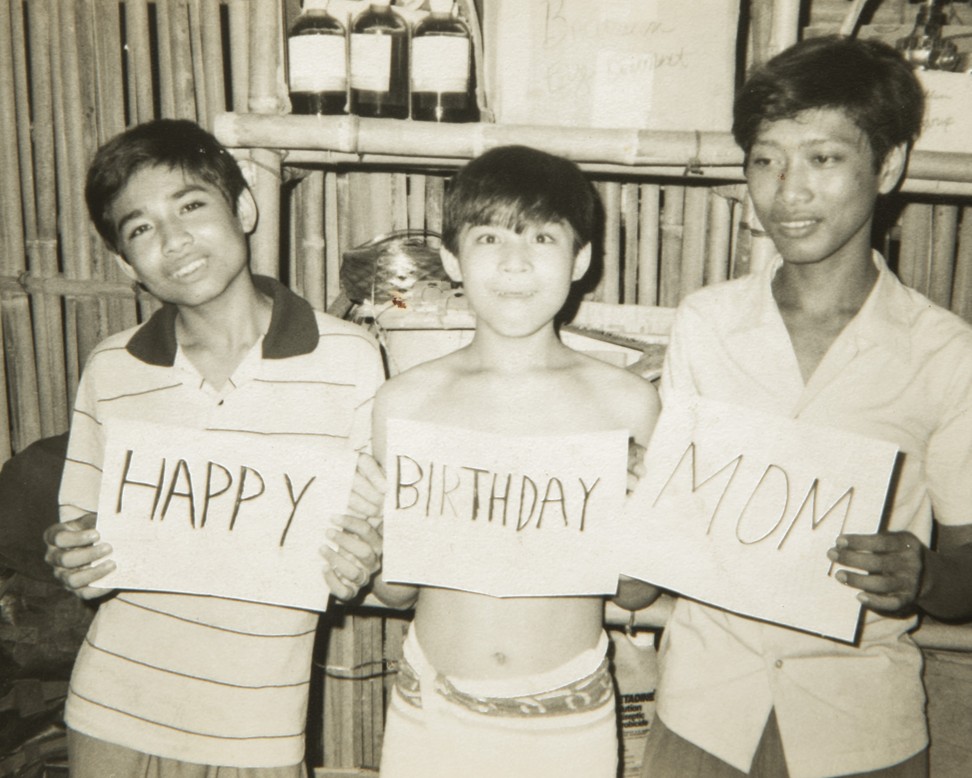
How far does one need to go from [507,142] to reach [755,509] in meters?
0.76

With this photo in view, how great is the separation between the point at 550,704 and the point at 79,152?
1.73 m

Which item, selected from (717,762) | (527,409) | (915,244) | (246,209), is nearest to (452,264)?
(527,409)

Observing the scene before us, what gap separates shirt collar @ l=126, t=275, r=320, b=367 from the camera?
136cm

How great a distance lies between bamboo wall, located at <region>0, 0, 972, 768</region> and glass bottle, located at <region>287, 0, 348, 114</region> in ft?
0.44

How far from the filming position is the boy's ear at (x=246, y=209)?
1424 millimetres

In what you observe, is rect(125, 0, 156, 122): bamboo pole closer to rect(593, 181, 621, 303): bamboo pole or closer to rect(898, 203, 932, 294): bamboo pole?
rect(593, 181, 621, 303): bamboo pole

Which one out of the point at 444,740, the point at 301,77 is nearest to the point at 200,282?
the point at 301,77

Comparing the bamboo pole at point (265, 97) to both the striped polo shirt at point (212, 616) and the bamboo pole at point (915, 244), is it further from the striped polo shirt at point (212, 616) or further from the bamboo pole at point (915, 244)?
the bamboo pole at point (915, 244)

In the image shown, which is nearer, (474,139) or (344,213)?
(474,139)

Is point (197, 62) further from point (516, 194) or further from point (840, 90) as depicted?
point (840, 90)

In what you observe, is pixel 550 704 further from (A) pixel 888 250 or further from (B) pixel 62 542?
(A) pixel 888 250

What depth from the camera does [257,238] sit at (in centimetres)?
145

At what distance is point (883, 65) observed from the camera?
124 cm

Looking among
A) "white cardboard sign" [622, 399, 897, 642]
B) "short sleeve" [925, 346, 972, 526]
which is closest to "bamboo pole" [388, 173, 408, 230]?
"white cardboard sign" [622, 399, 897, 642]
